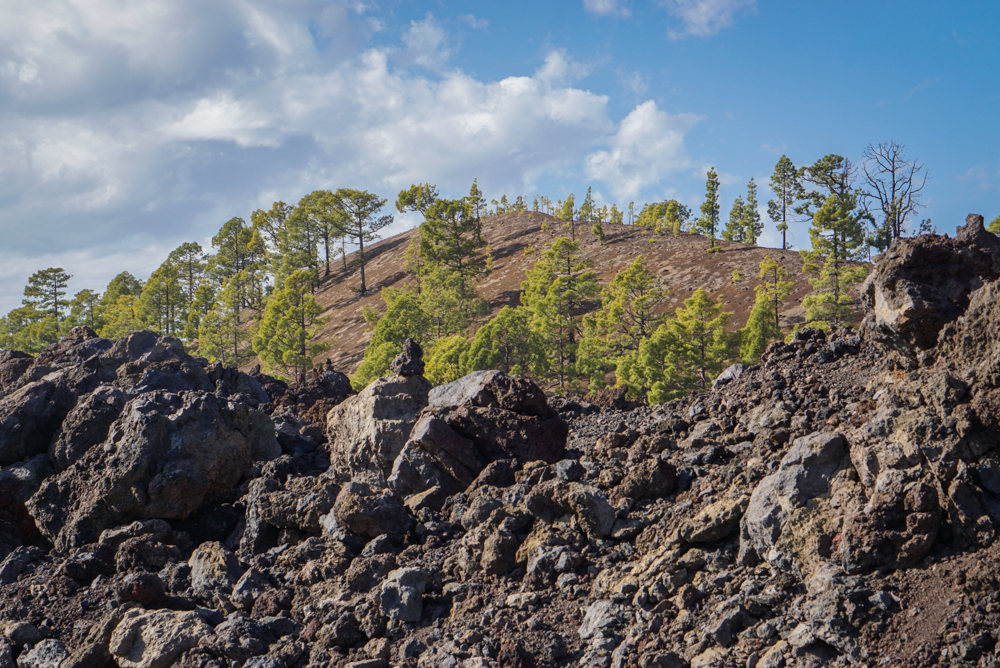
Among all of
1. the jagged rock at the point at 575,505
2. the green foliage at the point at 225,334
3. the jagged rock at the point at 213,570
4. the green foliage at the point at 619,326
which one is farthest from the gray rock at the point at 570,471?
the green foliage at the point at 225,334

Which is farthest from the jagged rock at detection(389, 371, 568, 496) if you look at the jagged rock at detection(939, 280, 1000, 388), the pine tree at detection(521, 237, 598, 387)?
the pine tree at detection(521, 237, 598, 387)

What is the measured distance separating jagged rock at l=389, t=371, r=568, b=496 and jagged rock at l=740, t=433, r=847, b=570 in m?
6.62

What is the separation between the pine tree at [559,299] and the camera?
49.3m

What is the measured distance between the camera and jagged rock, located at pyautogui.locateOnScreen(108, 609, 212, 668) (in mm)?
11016

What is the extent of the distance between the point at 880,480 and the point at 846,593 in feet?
5.96

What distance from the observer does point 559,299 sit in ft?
167

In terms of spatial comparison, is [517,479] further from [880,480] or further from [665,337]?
[665,337]

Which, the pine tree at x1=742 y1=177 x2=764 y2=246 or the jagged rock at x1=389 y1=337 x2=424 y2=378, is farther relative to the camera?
the pine tree at x1=742 y1=177 x2=764 y2=246

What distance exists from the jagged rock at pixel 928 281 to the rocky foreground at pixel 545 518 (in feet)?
0.12

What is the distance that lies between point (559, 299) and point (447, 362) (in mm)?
13094

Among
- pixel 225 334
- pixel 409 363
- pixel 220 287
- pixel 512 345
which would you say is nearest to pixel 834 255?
pixel 512 345

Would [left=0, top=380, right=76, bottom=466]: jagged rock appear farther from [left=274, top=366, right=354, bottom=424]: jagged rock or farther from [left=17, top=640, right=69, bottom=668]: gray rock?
[left=17, top=640, right=69, bottom=668]: gray rock

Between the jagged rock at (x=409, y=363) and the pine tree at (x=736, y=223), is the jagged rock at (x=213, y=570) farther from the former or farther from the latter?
the pine tree at (x=736, y=223)

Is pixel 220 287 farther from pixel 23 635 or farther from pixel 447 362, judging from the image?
pixel 23 635
